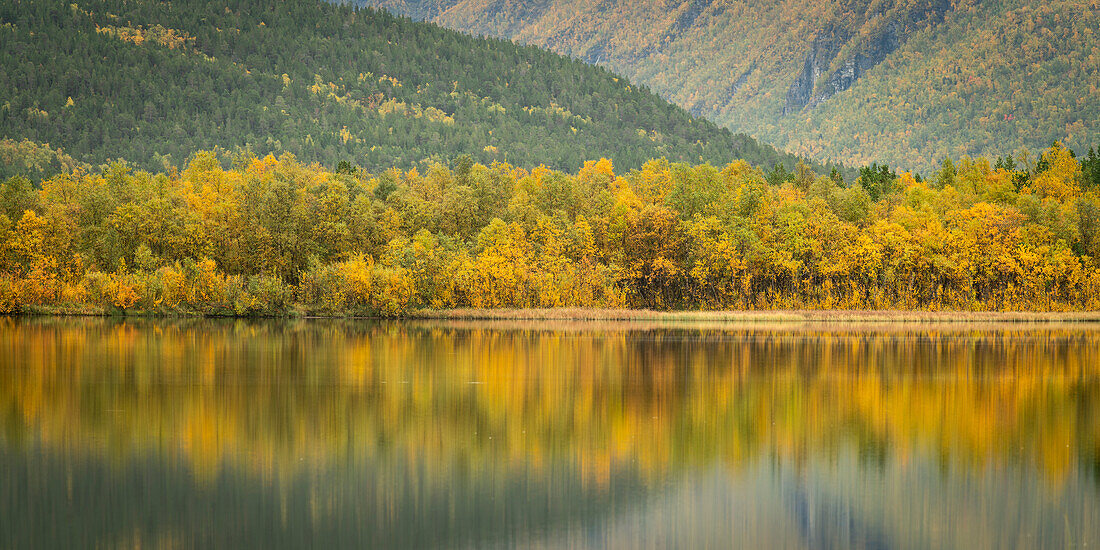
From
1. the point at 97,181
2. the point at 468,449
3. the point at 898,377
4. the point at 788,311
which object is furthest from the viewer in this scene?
the point at 97,181

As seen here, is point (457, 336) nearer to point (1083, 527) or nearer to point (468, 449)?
point (468, 449)

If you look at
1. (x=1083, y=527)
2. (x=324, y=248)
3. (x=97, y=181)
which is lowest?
(x=1083, y=527)

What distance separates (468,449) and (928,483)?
440 inches

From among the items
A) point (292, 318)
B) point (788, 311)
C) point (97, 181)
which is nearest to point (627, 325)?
point (788, 311)

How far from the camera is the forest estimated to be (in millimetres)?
94938

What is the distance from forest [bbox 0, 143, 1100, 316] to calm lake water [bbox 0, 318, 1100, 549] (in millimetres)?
44303

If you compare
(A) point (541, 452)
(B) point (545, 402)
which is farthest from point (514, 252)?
(A) point (541, 452)

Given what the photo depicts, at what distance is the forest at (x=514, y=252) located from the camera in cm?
9494

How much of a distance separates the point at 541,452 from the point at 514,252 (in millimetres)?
72980

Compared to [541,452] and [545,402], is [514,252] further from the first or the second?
[541,452]

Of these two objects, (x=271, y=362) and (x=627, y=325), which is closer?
(x=271, y=362)

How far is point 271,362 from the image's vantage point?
48375mm

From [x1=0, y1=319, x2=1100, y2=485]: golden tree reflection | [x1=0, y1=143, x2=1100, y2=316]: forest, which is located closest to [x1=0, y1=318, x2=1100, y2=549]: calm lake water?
[x1=0, y1=319, x2=1100, y2=485]: golden tree reflection

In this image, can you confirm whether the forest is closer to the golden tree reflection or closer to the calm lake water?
the golden tree reflection
